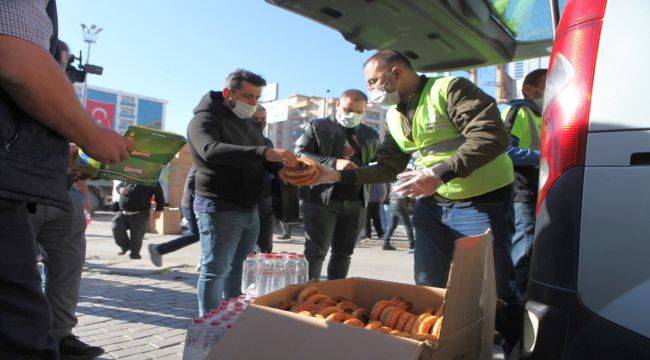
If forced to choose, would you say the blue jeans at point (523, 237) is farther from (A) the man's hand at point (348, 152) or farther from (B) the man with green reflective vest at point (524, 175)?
(A) the man's hand at point (348, 152)

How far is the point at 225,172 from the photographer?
3.23 meters

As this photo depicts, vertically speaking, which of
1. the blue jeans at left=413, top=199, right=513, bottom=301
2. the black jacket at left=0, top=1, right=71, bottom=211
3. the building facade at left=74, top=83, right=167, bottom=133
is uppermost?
the building facade at left=74, top=83, right=167, bottom=133

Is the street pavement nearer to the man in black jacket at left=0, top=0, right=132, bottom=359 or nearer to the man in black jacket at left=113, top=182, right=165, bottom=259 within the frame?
the man in black jacket at left=113, top=182, right=165, bottom=259

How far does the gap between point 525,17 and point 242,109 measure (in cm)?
187

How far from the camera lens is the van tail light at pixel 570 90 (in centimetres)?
141

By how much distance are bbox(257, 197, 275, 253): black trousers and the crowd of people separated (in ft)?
2.43

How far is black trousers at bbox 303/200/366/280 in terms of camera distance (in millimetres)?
4070

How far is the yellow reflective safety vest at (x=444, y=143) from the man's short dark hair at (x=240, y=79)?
129cm

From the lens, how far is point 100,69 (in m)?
4.18

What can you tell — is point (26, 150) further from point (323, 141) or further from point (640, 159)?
point (323, 141)

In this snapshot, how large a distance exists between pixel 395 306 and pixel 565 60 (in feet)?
3.56

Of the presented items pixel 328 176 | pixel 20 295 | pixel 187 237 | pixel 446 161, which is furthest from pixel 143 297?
pixel 20 295

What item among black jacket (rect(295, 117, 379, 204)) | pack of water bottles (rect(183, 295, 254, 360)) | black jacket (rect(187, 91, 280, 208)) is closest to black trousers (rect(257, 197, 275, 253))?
black jacket (rect(295, 117, 379, 204))

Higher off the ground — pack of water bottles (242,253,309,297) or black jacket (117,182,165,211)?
black jacket (117,182,165,211)
